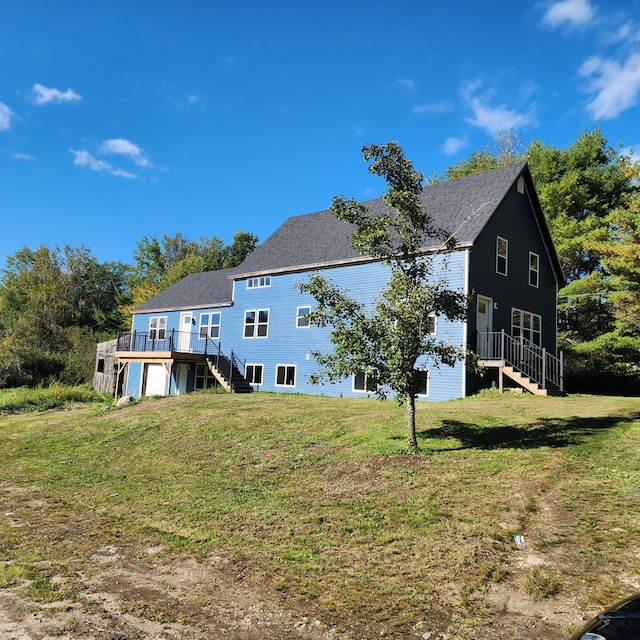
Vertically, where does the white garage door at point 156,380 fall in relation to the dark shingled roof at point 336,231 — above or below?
below

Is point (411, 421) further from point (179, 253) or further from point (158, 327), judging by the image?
point (179, 253)


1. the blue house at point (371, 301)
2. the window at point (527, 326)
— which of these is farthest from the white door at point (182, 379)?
the window at point (527, 326)

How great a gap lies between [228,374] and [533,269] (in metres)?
15.5

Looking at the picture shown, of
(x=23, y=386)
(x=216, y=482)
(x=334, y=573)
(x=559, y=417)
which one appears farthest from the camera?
(x=23, y=386)

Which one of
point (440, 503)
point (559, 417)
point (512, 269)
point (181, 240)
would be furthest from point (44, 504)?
point (181, 240)

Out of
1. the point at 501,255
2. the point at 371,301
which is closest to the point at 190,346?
the point at 371,301

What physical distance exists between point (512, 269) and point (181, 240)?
4588 cm

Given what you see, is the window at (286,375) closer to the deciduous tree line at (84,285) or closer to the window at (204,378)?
the window at (204,378)

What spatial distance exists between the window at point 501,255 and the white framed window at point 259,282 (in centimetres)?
1108

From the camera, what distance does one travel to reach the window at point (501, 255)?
20547mm

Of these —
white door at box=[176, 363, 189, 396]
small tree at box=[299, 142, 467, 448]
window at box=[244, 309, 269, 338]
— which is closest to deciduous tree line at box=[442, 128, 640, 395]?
window at box=[244, 309, 269, 338]

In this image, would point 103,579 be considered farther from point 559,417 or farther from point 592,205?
point 592,205

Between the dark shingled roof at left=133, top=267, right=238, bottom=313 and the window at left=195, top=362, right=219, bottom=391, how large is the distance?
12.1 ft

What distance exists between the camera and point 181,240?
59750 mm
